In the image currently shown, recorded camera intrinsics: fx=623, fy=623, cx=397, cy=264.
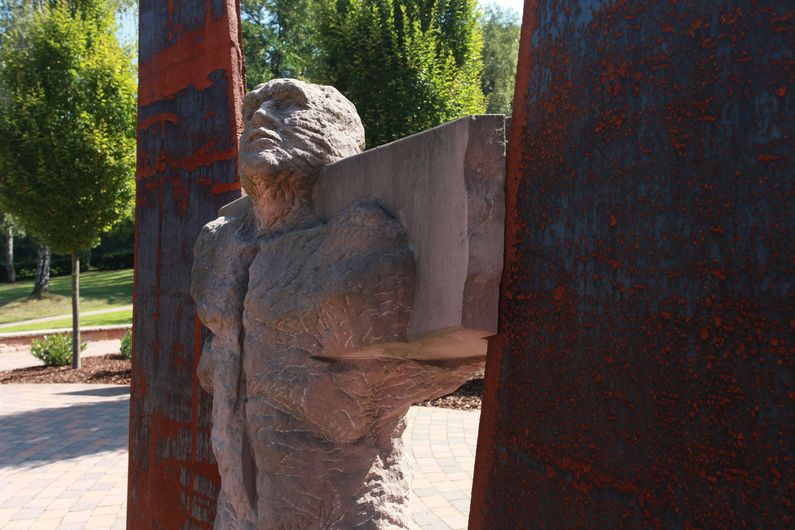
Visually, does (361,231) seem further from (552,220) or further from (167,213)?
(167,213)

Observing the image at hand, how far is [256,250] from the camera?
2.09 metres

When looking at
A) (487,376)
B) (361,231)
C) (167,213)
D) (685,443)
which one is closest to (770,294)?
(685,443)

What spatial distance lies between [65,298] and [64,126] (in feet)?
47.0

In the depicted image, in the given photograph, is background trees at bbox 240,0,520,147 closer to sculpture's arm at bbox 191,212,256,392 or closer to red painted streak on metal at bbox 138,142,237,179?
red painted streak on metal at bbox 138,142,237,179

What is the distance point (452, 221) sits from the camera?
1407 millimetres

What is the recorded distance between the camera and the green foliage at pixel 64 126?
9.41 metres

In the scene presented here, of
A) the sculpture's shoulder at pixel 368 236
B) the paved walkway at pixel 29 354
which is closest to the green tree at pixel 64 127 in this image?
the paved walkway at pixel 29 354

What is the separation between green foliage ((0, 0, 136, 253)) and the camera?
941cm

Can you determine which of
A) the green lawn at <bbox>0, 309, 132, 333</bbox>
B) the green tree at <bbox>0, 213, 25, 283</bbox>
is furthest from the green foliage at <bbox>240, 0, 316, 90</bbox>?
the green tree at <bbox>0, 213, 25, 283</bbox>

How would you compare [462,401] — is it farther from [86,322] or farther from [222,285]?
[86,322]

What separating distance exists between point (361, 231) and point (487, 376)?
1.66 feet

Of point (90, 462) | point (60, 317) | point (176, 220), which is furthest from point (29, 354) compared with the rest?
point (176, 220)

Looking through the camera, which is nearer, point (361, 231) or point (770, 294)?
point (770, 294)

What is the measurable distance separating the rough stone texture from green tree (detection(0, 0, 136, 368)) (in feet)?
30.3
